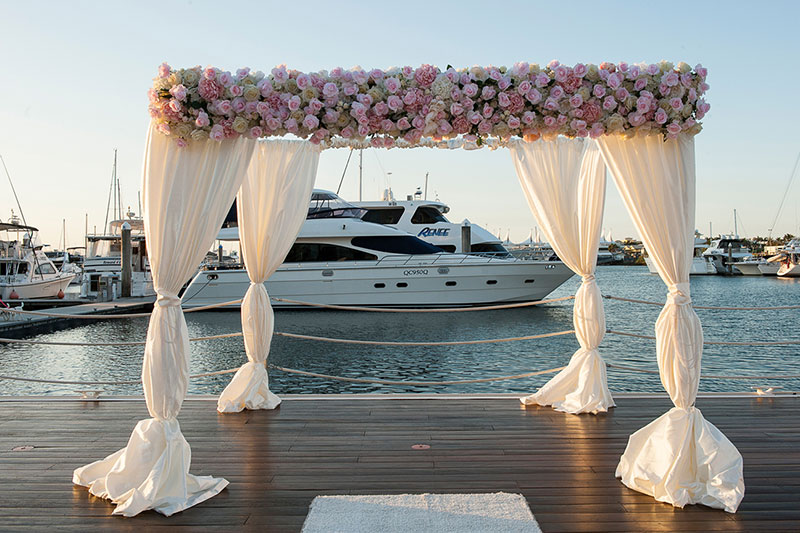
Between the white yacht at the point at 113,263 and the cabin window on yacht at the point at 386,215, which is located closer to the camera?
the white yacht at the point at 113,263

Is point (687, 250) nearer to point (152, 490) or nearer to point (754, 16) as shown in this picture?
point (152, 490)

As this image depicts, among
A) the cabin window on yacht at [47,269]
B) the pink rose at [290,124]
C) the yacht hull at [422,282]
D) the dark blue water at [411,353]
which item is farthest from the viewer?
the cabin window on yacht at [47,269]

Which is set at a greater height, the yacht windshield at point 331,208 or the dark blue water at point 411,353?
the yacht windshield at point 331,208

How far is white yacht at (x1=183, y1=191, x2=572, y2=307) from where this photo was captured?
16.8m

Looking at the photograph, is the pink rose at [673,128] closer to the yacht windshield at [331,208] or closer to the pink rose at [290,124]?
the pink rose at [290,124]

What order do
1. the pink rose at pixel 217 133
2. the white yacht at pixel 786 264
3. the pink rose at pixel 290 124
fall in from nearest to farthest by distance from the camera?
the pink rose at pixel 217 133 → the pink rose at pixel 290 124 → the white yacht at pixel 786 264

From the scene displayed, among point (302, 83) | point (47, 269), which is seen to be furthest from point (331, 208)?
point (302, 83)

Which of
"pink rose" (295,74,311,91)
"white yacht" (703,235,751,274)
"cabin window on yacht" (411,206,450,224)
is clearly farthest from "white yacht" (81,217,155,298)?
"white yacht" (703,235,751,274)

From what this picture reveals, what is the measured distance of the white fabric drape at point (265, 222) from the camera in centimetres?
439

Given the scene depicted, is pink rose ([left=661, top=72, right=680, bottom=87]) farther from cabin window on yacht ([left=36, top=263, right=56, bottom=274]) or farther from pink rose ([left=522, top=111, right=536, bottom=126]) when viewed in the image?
cabin window on yacht ([left=36, top=263, right=56, bottom=274])

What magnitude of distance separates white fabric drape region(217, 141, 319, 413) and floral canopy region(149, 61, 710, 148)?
131 cm

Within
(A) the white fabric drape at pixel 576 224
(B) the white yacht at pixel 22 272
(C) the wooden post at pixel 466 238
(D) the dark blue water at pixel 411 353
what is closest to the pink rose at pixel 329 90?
(A) the white fabric drape at pixel 576 224

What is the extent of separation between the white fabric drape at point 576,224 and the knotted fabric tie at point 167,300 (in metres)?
2.49

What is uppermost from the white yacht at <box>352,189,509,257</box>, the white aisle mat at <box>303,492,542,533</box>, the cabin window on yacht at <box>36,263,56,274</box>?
the white yacht at <box>352,189,509,257</box>
